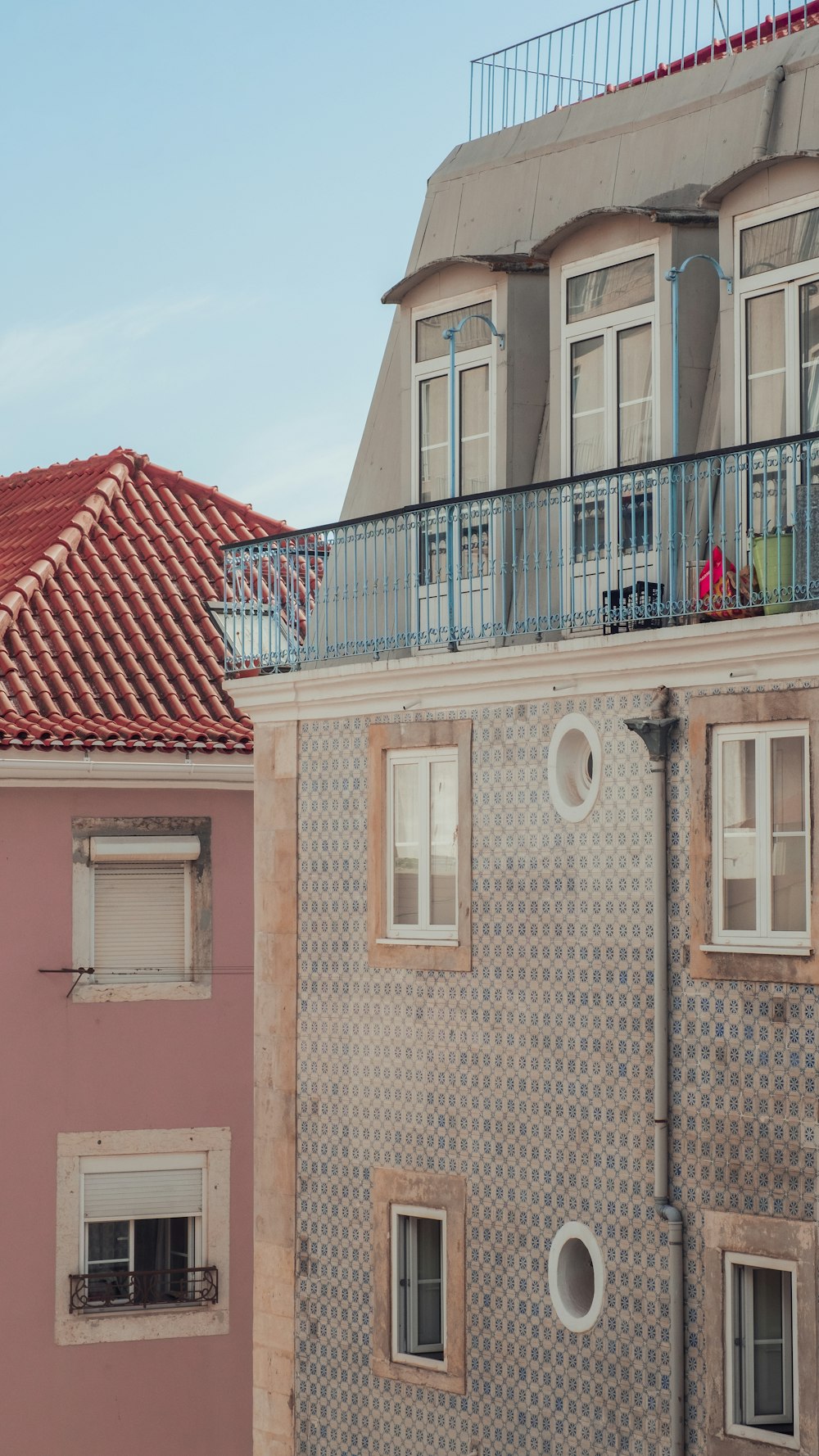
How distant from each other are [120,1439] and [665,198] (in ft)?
37.7

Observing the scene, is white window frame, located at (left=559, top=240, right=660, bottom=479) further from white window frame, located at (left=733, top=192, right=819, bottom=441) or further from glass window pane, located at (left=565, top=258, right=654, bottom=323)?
white window frame, located at (left=733, top=192, right=819, bottom=441)

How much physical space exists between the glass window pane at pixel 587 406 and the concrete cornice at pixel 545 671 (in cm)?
130

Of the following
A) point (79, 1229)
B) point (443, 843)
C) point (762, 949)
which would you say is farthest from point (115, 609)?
point (762, 949)

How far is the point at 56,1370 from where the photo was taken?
2011 cm

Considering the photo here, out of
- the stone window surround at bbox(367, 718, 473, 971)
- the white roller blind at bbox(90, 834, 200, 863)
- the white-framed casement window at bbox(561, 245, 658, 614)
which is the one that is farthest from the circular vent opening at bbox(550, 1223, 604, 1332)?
the white roller blind at bbox(90, 834, 200, 863)

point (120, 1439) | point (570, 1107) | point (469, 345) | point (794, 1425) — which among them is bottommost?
point (120, 1439)

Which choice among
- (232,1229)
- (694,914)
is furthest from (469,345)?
(232,1229)

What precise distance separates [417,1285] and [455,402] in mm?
5994

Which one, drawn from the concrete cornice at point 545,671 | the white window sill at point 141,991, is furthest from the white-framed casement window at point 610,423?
the white window sill at point 141,991

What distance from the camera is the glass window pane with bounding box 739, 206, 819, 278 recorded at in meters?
14.1

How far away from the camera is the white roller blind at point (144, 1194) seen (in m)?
20.5

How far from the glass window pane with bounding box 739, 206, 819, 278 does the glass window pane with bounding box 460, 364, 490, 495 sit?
240cm

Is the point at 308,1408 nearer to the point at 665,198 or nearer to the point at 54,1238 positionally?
the point at 54,1238

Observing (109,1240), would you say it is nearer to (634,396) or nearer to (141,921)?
(141,921)
